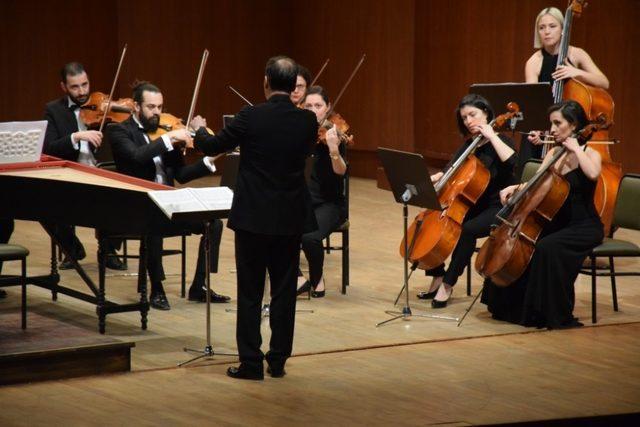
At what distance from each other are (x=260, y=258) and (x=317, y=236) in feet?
5.11

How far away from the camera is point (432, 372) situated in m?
4.55

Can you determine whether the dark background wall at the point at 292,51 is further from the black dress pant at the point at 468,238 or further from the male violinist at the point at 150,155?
the male violinist at the point at 150,155

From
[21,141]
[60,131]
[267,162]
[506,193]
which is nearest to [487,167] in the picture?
[506,193]

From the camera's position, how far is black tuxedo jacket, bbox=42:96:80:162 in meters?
6.27

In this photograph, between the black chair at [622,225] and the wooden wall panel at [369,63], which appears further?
the wooden wall panel at [369,63]

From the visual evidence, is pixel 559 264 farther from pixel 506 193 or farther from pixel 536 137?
pixel 536 137

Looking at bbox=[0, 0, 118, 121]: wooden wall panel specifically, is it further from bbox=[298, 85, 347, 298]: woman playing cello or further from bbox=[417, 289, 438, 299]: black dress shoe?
bbox=[417, 289, 438, 299]: black dress shoe

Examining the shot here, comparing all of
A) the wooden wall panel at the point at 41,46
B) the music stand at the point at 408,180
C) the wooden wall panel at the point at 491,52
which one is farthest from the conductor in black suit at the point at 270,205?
the wooden wall panel at the point at 41,46

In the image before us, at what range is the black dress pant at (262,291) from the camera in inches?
171

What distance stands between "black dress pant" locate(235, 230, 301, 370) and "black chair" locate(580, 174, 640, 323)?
5.32ft

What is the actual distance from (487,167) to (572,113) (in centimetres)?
66

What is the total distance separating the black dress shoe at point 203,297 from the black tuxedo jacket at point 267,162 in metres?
1.54

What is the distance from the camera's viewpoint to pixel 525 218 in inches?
204

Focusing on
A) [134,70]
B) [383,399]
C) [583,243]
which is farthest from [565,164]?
[134,70]
